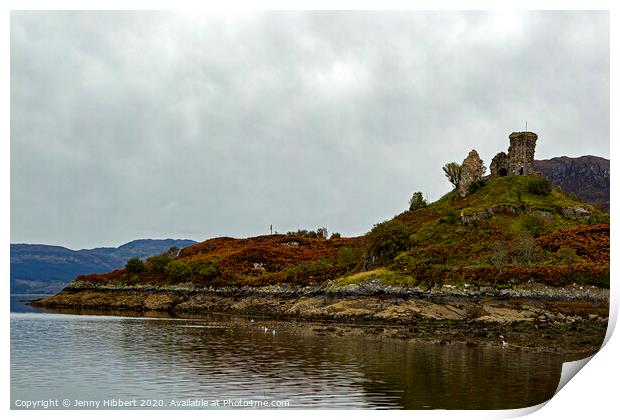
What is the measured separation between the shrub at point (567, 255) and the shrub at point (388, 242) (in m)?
20.9

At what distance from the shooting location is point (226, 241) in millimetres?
133750

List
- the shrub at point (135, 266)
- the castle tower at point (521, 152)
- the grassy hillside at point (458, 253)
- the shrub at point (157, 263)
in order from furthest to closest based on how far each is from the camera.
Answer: the shrub at point (135, 266) < the shrub at point (157, 263) < the castle tower at point (521, 152) < the grassy hillside at point (458, 253)

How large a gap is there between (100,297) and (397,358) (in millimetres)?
76146

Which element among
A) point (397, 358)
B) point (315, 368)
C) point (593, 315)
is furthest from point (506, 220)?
point (315, 368)

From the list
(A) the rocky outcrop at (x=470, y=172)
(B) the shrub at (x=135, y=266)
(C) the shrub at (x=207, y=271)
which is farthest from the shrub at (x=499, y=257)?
(B) the shrub at (x=135, y=266)

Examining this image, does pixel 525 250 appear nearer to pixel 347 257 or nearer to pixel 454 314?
pixel 454 314

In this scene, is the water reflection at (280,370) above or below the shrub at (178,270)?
below

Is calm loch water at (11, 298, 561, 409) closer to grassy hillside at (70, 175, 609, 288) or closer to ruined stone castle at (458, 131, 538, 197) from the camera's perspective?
grassy hillside at (70, 175, 609, 288)

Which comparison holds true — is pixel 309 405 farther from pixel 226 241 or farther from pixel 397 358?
pixel 226 241

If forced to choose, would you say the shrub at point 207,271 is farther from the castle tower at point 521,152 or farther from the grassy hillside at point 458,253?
the castle tower at point 521,152

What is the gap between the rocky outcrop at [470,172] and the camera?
324ft
